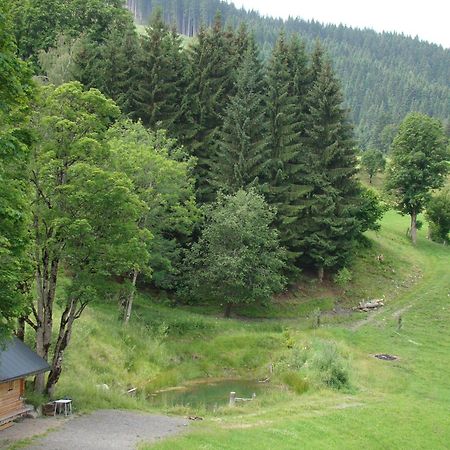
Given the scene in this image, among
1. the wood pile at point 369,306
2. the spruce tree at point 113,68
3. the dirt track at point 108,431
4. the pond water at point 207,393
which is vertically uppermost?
the spruce tree at point 113,68

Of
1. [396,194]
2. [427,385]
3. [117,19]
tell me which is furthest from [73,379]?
[117,19]

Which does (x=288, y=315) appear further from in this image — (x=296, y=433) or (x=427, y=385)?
(x=296, y=433)

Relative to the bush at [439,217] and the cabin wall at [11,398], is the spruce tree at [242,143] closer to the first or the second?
the bush at [439,217]

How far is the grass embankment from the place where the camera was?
2511 centimetres

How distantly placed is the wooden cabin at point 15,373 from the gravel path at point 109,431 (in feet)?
6.15

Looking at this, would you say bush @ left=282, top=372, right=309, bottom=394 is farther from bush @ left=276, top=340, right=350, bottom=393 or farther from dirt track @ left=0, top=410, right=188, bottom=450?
dirt track @ left=0, top=410, right=188, bottom=450

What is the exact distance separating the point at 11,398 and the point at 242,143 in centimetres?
3150

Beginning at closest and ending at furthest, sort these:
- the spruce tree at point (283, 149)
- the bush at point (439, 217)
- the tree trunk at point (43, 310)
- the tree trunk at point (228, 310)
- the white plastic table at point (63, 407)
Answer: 1. the white plastic table at point (63, 407)
2. the tree trunk at point (43, 310)
3. the tree trunk at point (228, 310)
4. the spruce tree at point (283, 149)
5. the bush at point (439, 217)

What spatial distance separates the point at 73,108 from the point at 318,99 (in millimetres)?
32434

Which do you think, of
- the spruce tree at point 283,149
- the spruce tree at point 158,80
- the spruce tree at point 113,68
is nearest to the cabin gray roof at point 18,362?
the spruce tree at point 283,149

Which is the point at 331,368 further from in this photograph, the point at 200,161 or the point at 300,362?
the point at 200,161

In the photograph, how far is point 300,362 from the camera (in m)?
35.4

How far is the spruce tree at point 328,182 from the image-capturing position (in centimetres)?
4997

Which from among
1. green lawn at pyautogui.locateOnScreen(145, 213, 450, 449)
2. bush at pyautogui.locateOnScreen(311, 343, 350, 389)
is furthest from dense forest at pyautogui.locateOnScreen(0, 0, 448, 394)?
bush at pyautogui.locateOnScreen(311, 343, 350, 389)
